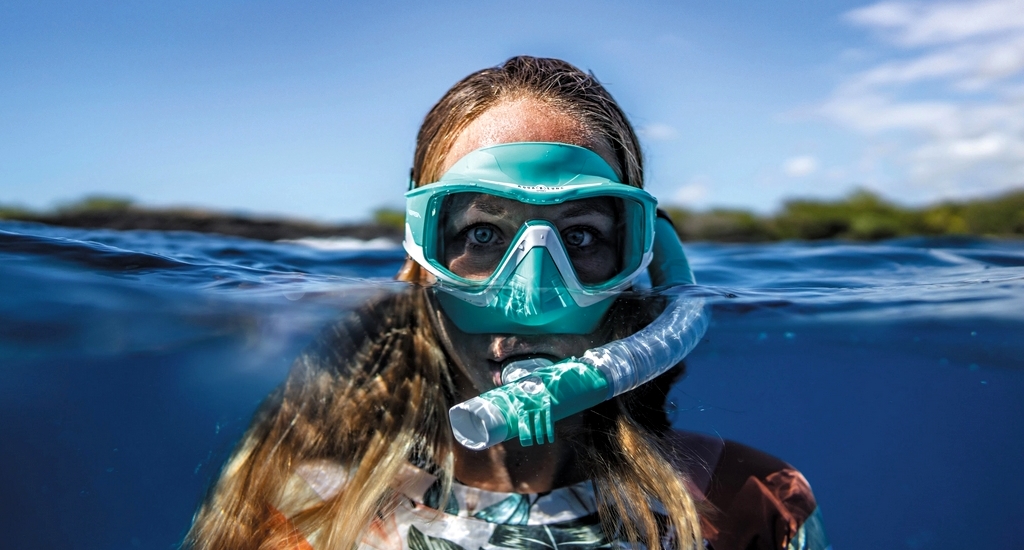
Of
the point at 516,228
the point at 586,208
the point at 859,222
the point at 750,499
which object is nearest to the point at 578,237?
the point at 586,208

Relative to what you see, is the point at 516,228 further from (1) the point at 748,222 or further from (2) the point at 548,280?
(1) the point at 748,222

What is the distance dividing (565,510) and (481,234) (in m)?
1.23

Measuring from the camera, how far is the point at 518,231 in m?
2.78

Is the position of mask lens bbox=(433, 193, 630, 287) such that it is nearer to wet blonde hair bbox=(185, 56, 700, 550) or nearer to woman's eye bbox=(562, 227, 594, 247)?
woman's eye bbox=(562, 227, 594, 247)

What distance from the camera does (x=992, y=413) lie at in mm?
7453

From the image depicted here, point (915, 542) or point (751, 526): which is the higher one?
point (751, 526)

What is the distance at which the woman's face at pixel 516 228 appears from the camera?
2805 millimetres

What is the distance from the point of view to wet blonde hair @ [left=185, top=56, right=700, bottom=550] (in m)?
2.93

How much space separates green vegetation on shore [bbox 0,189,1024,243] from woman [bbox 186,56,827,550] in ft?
8.48

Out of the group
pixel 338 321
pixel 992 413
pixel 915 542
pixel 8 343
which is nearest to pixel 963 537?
pixel 915 542

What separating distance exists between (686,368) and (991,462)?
19.4 feet

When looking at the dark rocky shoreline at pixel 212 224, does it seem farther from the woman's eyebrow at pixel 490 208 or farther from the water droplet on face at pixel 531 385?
the water droplet on face at pixel 531 385

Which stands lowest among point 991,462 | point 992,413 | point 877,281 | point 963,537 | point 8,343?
point 963,537

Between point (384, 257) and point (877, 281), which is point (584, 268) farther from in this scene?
point (384, 257)
